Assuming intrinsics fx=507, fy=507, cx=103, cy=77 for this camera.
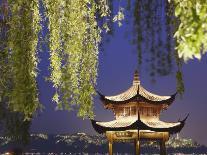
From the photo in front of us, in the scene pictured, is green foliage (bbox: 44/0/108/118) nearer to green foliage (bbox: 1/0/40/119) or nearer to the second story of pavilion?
green foliage (bbox: 1/0/40/119)

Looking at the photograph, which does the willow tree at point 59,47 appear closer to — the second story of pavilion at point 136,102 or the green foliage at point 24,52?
the green foliage at point 24,52

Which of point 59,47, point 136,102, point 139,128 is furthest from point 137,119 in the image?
point 59,47

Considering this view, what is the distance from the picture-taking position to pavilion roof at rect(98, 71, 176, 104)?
23.7 m

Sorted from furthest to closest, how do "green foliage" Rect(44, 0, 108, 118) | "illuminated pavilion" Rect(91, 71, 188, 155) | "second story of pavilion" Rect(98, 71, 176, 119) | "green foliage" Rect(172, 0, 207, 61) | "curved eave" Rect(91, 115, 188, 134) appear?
1. "second story of pavilion" Rect(98, 71, 176, 119)
2. "illuminated pavilion" Rect(91, 71, 188, 155)
3. "curved eave" Rect(91, 115, 188, 134)
4. "green foliage" Rect(44, 0, 108, 118)
5. "green foliage" Rect(172, 0, 207, 61)

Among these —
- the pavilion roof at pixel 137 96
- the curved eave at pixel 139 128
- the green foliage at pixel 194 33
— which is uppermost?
the pavilion roof at pixel 137 96

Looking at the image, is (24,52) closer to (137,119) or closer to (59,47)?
(59,47)

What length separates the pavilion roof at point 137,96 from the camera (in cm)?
2372

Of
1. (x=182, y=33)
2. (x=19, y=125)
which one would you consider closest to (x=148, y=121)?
(x=19, y=125)

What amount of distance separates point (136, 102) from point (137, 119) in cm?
86

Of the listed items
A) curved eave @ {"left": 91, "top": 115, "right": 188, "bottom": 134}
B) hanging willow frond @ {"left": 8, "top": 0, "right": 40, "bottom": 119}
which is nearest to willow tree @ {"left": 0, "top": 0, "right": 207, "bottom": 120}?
hanging willow frond @ {"left": 8, "top": 0, "right": 40, "bottom": 119}

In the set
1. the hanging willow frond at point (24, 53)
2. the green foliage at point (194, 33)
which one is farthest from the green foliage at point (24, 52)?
the green foliage at point (194, 33)

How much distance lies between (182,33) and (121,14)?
1.88m

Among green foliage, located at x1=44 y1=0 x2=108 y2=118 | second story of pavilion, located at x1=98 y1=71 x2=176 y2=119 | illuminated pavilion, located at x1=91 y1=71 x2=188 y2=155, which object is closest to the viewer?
green foliage, located at x1=44 y1=0 x2=108 y2=118

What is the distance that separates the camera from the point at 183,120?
24.5 metres
